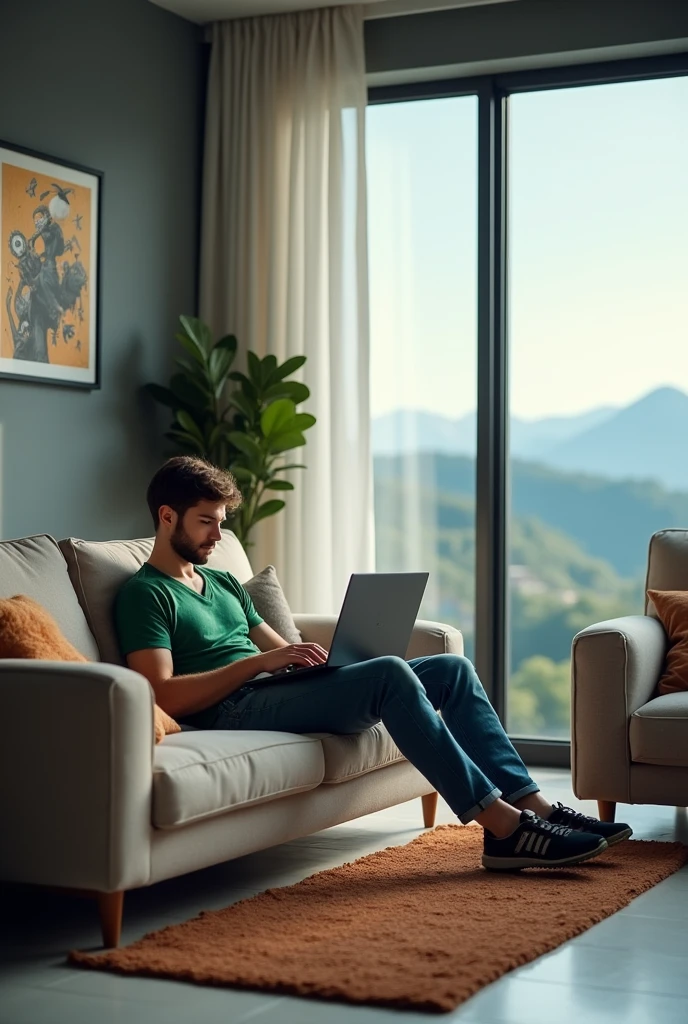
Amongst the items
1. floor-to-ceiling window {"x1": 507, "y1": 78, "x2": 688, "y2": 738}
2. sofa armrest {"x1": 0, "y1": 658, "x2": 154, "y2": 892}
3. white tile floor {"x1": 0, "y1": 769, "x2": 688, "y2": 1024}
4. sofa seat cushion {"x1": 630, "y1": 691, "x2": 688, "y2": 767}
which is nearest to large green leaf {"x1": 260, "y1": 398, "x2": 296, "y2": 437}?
floor-to-ceiling window {"x1": 507, "y1": 78, "x2": 688, "y2": 738}

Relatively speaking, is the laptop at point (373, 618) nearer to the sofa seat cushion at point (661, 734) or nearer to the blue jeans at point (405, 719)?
the blue jeans at point (405, 719)

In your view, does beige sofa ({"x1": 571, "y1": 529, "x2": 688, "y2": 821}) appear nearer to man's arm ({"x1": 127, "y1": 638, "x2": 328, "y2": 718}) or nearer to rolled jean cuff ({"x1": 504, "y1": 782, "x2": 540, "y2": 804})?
rolled jean cuff ({"x1": 504, "y1": 782, "x2": 540, "y2": 804})

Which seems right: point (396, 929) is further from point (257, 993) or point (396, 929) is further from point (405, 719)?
point (405, 719)

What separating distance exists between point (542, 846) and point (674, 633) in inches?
41.7

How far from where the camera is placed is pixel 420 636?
3.92m

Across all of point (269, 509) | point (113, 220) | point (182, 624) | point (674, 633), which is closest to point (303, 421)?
point (269, 509)

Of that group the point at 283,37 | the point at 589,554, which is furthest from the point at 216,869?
the point at 283,37

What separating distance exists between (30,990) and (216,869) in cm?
102

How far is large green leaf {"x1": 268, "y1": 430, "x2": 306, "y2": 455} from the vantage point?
16.2 ft

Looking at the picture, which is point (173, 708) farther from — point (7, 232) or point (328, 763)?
point (7, 232)

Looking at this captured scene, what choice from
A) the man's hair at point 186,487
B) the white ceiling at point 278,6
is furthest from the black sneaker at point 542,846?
the white ceiling at point 278,6

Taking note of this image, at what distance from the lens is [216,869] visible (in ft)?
11.4

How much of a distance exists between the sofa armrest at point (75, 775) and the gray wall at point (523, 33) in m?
3.18

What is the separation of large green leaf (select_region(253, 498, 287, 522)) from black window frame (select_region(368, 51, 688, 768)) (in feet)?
2.46
